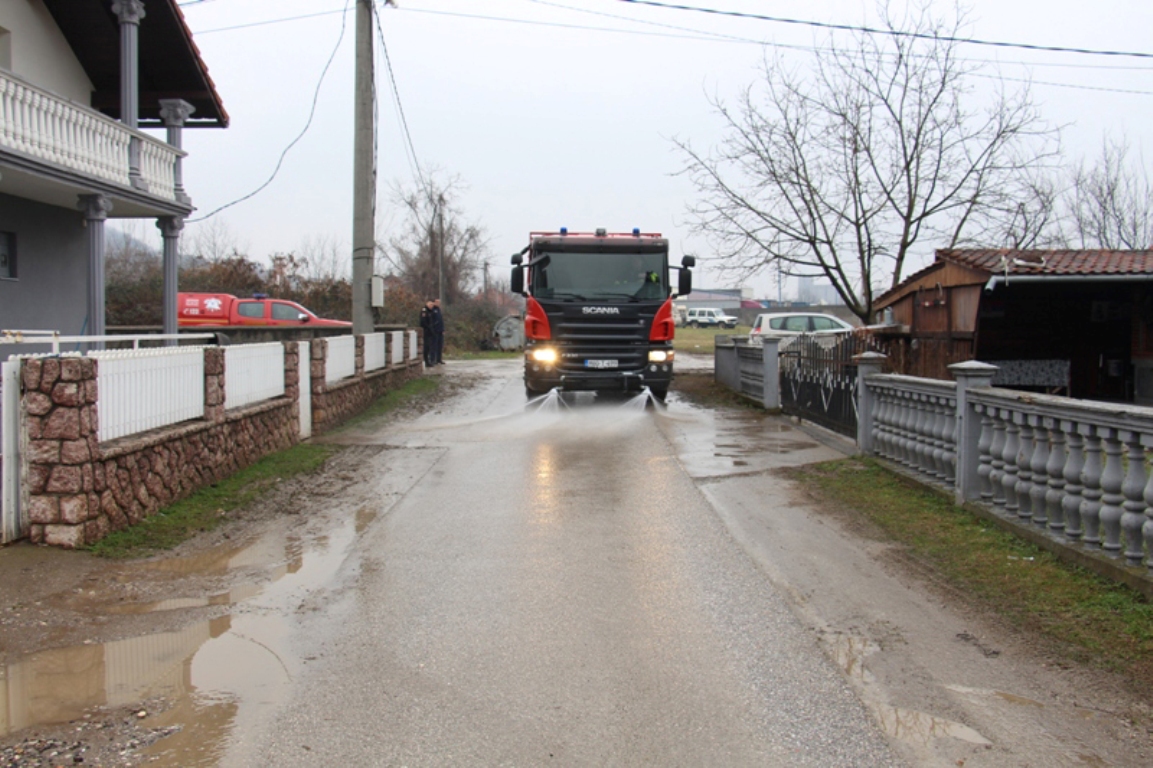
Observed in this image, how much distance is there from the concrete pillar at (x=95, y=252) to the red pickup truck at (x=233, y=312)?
1106cm

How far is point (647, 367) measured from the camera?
648 inches

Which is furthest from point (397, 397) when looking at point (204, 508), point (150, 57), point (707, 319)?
point (707, 319)

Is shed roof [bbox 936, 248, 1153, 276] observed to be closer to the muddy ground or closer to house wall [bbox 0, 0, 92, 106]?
the muddy ground

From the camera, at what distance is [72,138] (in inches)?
540

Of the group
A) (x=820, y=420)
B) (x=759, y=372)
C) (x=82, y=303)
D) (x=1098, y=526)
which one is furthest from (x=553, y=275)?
(x=1098, y=526)

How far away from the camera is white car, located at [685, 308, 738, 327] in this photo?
85312 mm

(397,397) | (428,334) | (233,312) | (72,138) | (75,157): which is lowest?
(397,397)

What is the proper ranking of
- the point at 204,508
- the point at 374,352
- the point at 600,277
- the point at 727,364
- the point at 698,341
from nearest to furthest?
the point at 204,508, the point at 600,277, the point at 374,352, the point at 727,364, the point at 698,341

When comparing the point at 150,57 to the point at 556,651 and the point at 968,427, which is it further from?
the point at 556,651

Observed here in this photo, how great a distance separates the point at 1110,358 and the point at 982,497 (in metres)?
10.4

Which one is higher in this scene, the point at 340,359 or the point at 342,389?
the point at 340,359

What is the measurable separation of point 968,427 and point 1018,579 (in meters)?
1.95

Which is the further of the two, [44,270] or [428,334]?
[428,334]

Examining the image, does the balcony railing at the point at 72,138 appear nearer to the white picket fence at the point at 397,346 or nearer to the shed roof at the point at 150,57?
the shed roof at the point at 150,57
